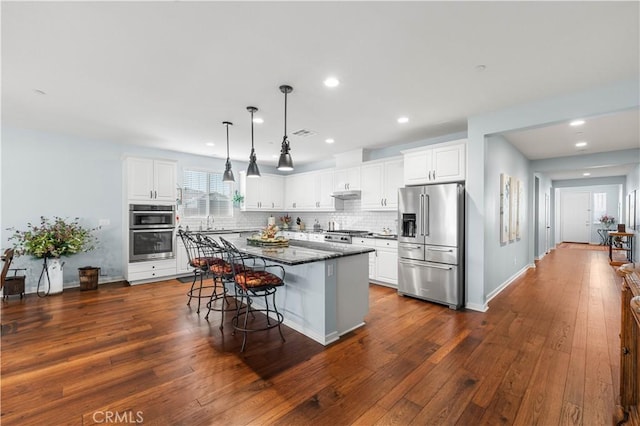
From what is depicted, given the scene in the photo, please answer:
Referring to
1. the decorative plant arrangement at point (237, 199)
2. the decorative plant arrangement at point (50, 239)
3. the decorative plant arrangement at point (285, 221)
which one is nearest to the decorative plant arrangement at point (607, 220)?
the decorative plant arrangement at point (285, 221)

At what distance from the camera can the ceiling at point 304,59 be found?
1.97m

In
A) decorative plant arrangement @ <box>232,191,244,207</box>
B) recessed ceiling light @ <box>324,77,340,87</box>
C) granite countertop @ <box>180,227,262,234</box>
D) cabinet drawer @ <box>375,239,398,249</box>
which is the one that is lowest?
cabinet drawer @ <box>375,239,398,249</box>

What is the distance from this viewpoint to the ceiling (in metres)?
1.97

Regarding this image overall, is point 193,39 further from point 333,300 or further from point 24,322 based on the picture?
point 24,322

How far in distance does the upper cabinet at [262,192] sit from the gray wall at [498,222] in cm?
499

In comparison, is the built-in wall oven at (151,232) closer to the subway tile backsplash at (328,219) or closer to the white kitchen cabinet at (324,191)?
the subway tile backsplash at (328,219)

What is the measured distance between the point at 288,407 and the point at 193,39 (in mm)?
2805

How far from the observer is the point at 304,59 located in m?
2.54

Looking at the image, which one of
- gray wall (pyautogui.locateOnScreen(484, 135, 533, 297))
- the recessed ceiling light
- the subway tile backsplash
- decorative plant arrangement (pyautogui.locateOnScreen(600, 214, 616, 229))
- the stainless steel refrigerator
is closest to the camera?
the recessed ceiling light

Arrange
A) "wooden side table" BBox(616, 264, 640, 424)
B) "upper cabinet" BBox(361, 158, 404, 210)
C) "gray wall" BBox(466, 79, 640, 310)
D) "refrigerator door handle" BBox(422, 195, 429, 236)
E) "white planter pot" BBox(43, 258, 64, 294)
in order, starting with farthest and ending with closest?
"upper cabinet" BBox(361, 158, 404, 210), "white planter pot" BBox(43, 258, 64, 294), "refrigerator door handle" BBox(422, 195, 429, 236), "gray wall" BBox(466, 79, 640, 310), "wooden side table" BBox(616, 264, 640, 424)

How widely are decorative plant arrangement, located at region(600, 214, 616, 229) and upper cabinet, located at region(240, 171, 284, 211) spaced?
41.7ft

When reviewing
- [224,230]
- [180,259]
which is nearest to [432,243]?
A: [224,230]

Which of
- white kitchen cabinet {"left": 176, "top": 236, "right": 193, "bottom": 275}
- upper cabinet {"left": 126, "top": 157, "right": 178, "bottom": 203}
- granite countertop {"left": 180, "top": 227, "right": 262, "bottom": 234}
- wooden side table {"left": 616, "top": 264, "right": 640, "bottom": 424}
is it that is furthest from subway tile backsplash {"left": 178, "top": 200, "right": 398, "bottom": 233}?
wooden side table {"left": 616, "top": 264, "right": 640, "bottom": 424}

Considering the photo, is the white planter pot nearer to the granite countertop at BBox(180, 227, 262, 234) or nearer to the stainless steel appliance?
the granite countertop at BBox(180, 227, 262, 234)
